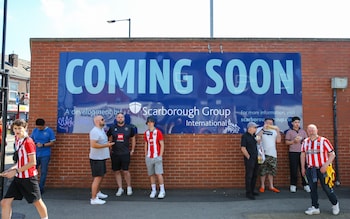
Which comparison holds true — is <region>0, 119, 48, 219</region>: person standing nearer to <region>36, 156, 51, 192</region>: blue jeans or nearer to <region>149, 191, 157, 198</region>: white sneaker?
<region>36, 156, 51, 192</region>: blue jeans

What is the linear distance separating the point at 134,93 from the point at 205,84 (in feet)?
5.94

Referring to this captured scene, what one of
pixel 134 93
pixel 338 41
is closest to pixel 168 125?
pixel 134 93

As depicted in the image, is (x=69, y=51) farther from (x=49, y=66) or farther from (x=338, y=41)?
(x=338, y=41)

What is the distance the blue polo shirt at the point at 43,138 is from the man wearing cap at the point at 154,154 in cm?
228

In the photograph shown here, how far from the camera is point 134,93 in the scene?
734 centimetres

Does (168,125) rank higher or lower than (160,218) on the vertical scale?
higher

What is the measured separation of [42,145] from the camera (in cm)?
669

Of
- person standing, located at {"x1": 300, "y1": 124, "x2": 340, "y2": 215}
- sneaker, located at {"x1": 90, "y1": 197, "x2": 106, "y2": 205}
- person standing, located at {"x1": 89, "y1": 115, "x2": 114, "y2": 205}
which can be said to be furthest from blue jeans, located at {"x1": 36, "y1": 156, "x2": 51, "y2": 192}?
person standing, located at {"x1": 300, "y1": 124, "x2": 340, "y2": 215}

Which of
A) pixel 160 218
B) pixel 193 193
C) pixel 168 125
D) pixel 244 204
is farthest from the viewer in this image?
pixel 168 125

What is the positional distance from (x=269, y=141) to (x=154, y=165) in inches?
109

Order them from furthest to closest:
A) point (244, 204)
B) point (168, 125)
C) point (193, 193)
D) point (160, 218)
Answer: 1. point (168, 125)
2. point (193, 193)
3. point (244, 204)
4. point (160, 218)

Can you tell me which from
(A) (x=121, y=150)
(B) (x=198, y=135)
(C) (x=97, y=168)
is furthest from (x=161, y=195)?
(B) (x=198, y=135)

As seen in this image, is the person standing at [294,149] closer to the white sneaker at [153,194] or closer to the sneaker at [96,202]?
the white sneaker at [153,194]

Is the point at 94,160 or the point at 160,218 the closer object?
the point at 160,218
